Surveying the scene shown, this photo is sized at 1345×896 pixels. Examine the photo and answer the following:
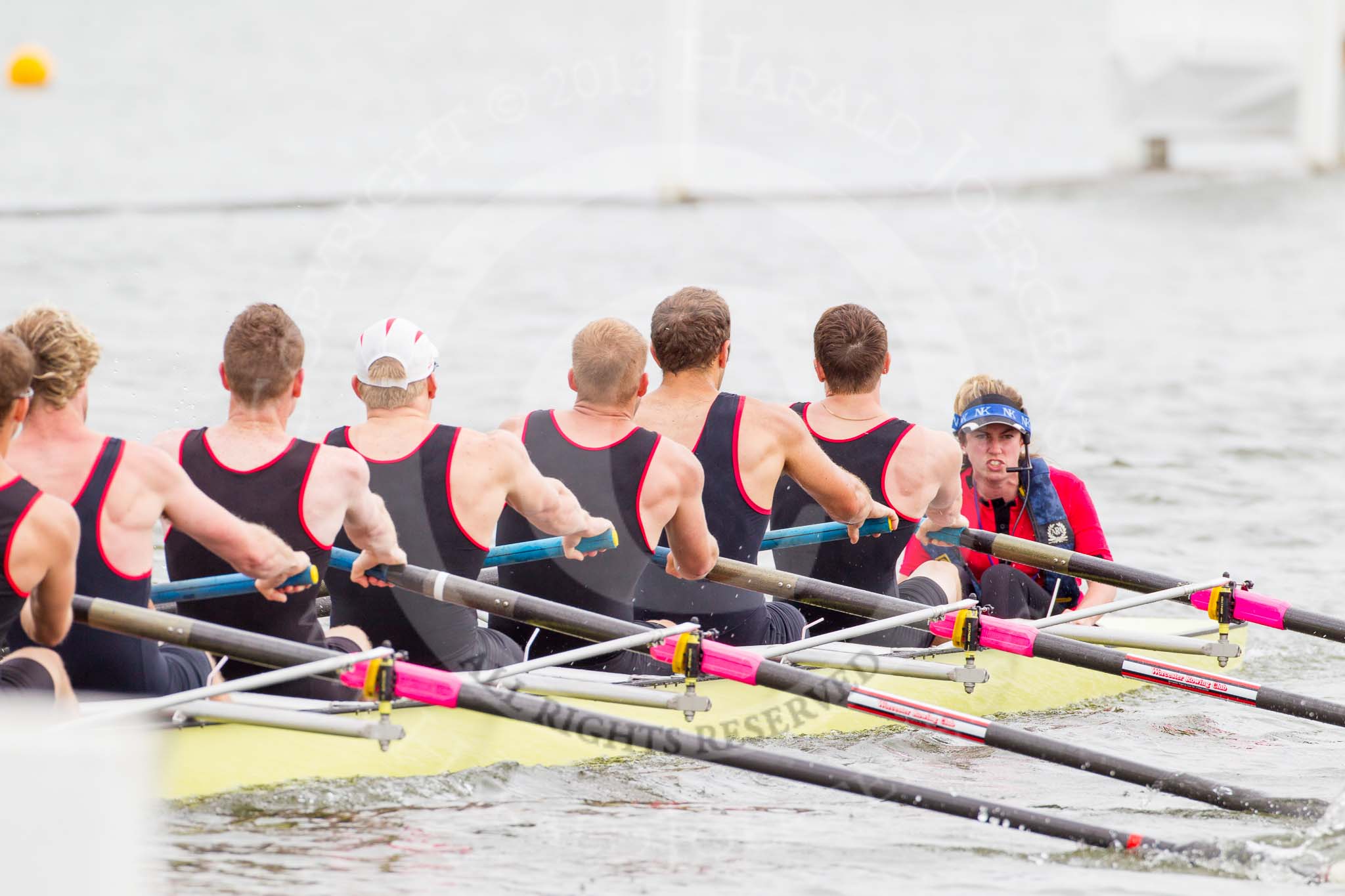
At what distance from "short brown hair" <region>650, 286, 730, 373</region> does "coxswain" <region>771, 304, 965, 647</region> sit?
47 centimetres

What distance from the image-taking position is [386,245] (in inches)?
906

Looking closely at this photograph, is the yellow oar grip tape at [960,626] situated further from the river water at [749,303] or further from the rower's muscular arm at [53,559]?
the rower's muscular arm at [53,559]

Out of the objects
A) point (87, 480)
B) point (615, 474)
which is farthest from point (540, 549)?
point (87, 480)

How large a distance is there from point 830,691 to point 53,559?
2.38 m

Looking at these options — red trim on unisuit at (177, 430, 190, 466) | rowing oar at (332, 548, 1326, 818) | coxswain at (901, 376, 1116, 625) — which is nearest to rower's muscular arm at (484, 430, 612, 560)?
rowing oar at (332, 548, 1326, 818)

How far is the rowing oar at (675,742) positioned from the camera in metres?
4.82

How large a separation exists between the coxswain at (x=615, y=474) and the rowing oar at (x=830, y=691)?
279mm

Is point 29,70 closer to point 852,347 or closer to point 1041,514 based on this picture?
point 1041,514

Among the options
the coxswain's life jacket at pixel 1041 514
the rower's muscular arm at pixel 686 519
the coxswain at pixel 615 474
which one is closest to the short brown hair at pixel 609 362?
the coxswain at pixel 615 474

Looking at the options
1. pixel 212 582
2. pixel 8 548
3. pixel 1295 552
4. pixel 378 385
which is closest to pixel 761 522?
pixel 378 385

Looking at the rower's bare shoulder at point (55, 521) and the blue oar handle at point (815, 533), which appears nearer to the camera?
the rower's bare shoulder at point (55, 521)

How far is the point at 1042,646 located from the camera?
5.99 metres

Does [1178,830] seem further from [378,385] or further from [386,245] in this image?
[386,245]

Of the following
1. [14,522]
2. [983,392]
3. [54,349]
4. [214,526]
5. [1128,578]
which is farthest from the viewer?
[983,392]
